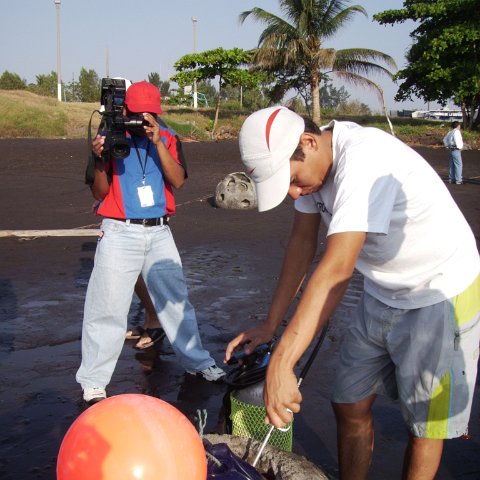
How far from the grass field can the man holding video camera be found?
23651 mm

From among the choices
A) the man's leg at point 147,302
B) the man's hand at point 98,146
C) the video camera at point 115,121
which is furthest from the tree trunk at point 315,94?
the man's hand at point 98,146

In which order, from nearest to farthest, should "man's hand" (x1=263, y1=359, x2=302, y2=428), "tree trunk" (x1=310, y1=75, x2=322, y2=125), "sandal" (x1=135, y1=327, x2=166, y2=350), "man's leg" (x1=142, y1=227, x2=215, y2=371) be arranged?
"man's hand" (x1=263, y1=359, x2=302, y2=428) → "man's leg" (x1=142, y1=227, x2=215, y2=371) → "sandal" (x1=135, y1=327, x2=166, y2=350) → "tree trunk" (x1=310, y1=75, x2=322, y2=125)

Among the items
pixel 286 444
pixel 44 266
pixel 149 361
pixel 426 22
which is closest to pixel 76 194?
pixel 44 266

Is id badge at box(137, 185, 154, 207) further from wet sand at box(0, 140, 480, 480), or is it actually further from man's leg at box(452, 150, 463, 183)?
man's leg at box(452, 150, 463, 183)

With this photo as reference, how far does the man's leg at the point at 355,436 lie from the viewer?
2.82 metres

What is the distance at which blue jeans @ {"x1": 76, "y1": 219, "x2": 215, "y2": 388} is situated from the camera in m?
3.99

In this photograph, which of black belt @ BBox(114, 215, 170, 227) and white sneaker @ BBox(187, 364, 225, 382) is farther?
white sneaker @ BBox(187, 364, 225, 382)

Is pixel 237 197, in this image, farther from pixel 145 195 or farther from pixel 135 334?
pixel 145 195

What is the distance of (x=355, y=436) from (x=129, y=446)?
129cm

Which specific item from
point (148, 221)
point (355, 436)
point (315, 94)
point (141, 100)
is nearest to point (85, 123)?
point (315, 94)

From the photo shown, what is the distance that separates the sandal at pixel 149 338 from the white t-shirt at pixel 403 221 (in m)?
2.72

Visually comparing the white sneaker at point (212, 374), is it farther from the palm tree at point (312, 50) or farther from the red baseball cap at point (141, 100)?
the palm tree at point (312, 50)

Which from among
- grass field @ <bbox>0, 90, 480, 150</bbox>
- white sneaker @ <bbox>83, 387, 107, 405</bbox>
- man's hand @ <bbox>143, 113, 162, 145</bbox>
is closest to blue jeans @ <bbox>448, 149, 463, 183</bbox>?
grass field @ <bbox>0, 90, 480, 150</bbox>

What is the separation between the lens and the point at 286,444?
3033mm
